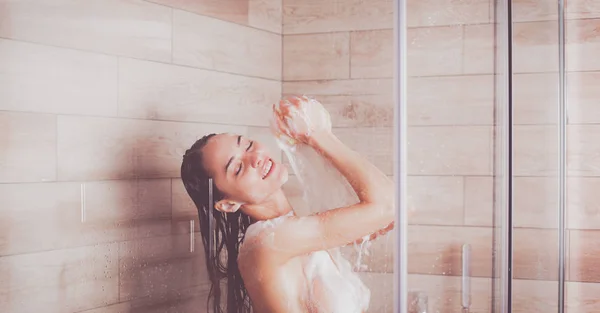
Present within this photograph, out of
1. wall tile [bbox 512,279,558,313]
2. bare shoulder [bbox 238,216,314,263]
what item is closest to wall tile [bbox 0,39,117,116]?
bare shoulder [bbox 238,216,314,263]

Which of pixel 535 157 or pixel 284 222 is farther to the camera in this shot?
pixel 535 157

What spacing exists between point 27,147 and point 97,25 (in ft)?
0.79

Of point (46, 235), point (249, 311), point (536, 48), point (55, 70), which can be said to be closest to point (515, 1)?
point (536, 48)

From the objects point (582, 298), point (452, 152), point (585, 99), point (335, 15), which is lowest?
point (582, 298)

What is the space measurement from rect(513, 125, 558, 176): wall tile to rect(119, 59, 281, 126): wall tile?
1.45 ft

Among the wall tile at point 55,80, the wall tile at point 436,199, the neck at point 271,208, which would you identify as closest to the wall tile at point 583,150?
the wall tile at point 436,199

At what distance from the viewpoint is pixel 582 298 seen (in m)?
1.51

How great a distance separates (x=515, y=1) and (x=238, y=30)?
46 centimetres

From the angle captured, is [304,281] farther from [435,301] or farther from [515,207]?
[515,207]

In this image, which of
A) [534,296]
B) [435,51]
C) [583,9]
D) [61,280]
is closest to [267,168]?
[435,51]

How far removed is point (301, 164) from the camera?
1124 millimetres

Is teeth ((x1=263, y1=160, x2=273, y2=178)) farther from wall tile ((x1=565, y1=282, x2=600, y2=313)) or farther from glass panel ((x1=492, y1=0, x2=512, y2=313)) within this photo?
wall tile ((x1=565, y1=282, x2=600, y2=313))

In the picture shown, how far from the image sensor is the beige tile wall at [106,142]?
48.3 inches

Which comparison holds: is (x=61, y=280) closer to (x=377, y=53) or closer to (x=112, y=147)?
(x=112, y=147)
